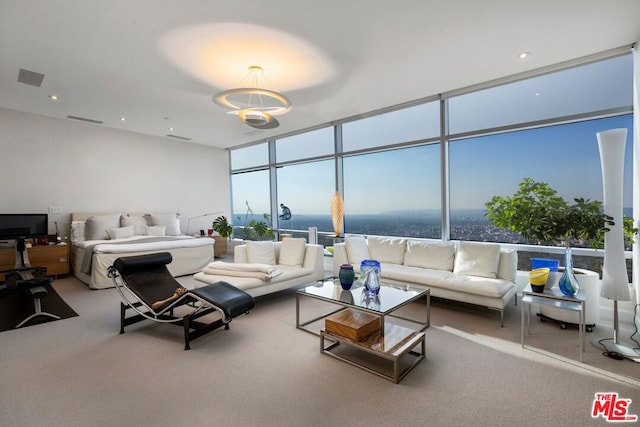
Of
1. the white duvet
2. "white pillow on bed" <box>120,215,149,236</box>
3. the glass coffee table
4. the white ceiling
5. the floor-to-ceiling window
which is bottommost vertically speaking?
the glass coffee table

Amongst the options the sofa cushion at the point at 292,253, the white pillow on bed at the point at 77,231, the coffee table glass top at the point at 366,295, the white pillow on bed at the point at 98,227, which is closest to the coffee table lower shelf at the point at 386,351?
the coffee table glass top at the point at 366,295

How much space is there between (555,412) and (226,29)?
4012mm

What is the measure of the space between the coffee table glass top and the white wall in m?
5.66

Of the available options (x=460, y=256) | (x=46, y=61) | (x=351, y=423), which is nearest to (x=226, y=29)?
(x=46, y=61)

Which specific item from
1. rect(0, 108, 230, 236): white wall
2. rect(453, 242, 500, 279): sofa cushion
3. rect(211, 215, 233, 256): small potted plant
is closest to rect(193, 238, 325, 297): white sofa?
rect(453, 242, 500, 279): sofa cushion

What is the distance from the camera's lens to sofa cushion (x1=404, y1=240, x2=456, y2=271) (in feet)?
13.8

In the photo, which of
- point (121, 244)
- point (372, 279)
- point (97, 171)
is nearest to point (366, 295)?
point (372, 279)

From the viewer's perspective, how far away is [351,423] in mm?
1823

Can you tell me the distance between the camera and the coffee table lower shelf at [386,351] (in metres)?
2.29

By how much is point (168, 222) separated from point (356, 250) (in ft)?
15.3

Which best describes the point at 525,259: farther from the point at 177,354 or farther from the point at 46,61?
the point at 46,61

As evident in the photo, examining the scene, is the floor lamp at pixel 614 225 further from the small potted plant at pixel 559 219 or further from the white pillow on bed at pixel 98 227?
the white pillow on bed at pixel 98 227

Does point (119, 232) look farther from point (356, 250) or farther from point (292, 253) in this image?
point (356, 250)

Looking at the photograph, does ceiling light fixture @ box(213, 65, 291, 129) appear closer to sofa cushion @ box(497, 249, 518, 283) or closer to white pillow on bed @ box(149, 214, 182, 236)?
sofa cushion @ box(497, 249, 518, 283)
